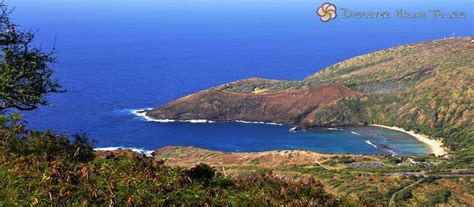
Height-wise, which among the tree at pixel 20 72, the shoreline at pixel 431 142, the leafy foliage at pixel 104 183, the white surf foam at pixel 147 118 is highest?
the tree at pixel 20 72

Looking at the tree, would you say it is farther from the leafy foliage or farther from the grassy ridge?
the grassy ridge

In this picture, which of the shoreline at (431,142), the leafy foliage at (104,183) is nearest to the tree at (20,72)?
the leafy foliage at (104,183)

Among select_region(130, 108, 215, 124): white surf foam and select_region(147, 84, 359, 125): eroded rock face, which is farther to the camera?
select_region(147, 84, 359, 125): eroded rock face

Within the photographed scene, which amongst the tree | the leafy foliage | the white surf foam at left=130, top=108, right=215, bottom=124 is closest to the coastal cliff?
the white surf foam at left=130, top=108, right=215, bottom=124

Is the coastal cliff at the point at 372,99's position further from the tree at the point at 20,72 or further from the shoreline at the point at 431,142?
the tree at the point at 20,72

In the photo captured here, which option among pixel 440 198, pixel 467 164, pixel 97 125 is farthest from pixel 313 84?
pixel 440 198

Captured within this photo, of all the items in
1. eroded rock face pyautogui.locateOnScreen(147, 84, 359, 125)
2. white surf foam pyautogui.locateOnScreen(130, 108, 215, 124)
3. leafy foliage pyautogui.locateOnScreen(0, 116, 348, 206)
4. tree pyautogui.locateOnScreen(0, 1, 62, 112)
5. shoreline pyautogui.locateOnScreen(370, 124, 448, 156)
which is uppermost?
tree pyautogui.locateOnScreen(0, 1, 62, 112)

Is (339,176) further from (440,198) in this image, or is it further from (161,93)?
(161,93)
